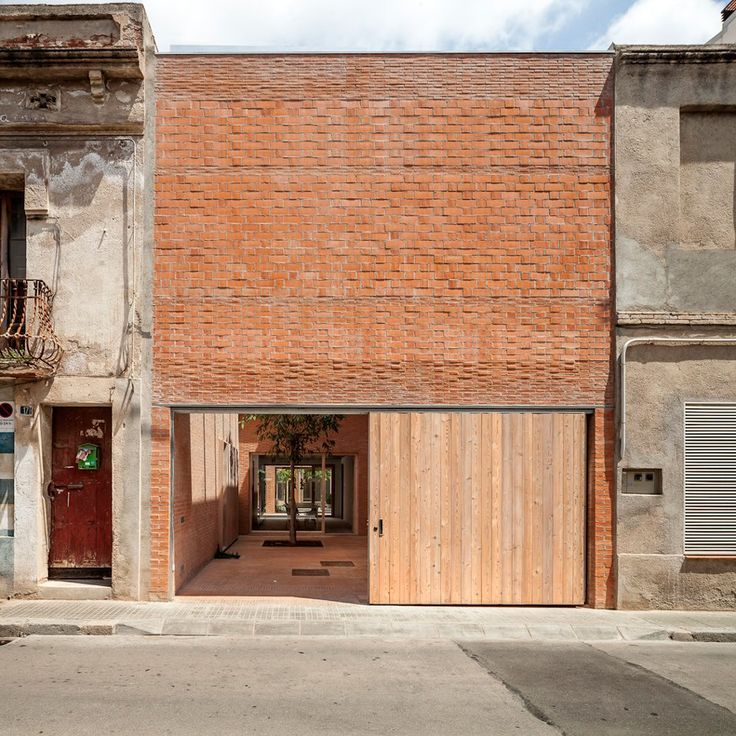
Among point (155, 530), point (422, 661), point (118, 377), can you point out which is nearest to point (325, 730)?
point (422, 661)

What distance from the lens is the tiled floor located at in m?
11.3

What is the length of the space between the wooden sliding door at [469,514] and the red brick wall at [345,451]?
11.0 m

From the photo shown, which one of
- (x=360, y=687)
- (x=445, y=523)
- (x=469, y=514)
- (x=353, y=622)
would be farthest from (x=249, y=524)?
(x=360, y=687)

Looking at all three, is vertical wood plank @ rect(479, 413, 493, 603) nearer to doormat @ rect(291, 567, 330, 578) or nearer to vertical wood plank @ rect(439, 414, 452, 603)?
vertical wood plank @ rect(439, 414, 452, 603)

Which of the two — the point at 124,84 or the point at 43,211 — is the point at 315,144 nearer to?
the point at 124,84

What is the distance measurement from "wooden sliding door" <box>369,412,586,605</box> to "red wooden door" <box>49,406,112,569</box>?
151 inches

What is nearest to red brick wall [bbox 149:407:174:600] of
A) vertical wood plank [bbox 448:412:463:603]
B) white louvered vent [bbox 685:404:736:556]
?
vertical wood plank [bbox 448:412:463:603]

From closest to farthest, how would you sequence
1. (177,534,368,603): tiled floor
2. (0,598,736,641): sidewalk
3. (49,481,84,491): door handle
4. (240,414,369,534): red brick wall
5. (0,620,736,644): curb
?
(0,620,736,644): curb
(0,598,736,641): sidewalk
(49,481,84,491): door handle
(177,534,368,603): tiled floor
(240,414,369,534): red brick wall

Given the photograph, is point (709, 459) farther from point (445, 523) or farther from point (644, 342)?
point (445, 523)

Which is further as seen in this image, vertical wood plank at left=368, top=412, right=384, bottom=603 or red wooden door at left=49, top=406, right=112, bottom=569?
red wooden door at left=49, top=406, right=112, bottom=569

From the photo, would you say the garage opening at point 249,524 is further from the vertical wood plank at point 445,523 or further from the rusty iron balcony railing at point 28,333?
the rusty iron balcony railing at point 28,333

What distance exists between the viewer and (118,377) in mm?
10562

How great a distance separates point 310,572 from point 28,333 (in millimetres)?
6271

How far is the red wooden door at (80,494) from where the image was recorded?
10.9 meters
